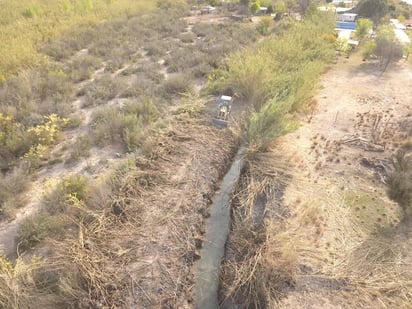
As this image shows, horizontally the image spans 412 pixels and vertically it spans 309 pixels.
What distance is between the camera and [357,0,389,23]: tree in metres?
18.2

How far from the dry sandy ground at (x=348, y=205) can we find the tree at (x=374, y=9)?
1090 cm

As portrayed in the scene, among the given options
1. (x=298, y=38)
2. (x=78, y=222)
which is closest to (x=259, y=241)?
(x=78, y=222)

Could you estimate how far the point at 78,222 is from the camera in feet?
17.2

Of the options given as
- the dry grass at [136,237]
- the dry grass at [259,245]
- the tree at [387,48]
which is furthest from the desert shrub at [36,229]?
the tree at [387,48]

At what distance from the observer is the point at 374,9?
18328 millimetres

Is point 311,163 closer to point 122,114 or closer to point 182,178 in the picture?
point 182,178

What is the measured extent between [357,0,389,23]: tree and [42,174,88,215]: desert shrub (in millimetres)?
19580

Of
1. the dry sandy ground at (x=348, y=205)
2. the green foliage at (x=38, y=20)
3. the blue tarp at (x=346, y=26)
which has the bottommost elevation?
the dry sandy ground at (x=348, y=205)

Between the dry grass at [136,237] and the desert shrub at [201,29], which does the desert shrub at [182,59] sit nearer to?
the desert shrub at [201,29]

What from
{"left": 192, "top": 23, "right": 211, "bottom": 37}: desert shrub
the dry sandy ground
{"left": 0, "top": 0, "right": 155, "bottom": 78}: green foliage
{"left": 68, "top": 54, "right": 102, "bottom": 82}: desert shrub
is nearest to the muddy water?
the dry sandy ground

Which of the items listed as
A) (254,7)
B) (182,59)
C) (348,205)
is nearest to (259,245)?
(348,205)

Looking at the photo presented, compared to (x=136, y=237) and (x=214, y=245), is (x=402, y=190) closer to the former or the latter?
(x=214, y=245)

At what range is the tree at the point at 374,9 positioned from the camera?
1823 centimetres

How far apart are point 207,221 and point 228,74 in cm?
552
